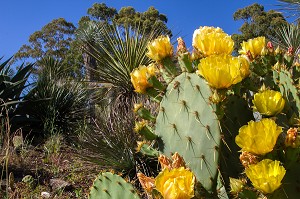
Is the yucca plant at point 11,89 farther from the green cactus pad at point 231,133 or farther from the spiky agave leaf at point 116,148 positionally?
the green cactus pad at point 231,133

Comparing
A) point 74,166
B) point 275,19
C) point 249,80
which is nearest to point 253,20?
point 275,19

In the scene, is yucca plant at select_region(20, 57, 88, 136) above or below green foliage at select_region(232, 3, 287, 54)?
below

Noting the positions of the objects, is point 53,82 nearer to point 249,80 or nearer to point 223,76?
point 249,80

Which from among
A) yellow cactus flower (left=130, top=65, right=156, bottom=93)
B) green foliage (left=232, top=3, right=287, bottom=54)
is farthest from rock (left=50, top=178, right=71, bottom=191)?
green foliage (left=232, top=3, right=287, bottom=54)

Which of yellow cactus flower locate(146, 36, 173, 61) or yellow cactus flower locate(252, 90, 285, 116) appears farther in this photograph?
Answer: yellow cactus flower locate(146, 36, 173, 61)

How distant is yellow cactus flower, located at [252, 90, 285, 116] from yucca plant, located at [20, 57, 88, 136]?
6.80m

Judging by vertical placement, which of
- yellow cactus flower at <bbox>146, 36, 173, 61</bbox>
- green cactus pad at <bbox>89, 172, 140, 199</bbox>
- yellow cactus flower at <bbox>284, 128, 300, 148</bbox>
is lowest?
green cactus pad at <bbox>89, 172, 140, 199</bbox>

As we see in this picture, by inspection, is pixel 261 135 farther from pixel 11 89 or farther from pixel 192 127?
pixel 11 89

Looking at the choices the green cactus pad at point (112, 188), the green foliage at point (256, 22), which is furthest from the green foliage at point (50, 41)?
the green cactus pad at point (112, 188)

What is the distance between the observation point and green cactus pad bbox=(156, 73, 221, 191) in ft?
5.62

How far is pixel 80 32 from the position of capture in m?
10.1

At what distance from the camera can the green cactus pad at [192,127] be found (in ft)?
5.62

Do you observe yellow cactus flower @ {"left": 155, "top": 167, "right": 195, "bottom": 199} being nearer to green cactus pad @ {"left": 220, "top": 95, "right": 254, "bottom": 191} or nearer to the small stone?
green cactus pad @ {"left": 220, "top": 95, "right": 254, "bottom": 191}

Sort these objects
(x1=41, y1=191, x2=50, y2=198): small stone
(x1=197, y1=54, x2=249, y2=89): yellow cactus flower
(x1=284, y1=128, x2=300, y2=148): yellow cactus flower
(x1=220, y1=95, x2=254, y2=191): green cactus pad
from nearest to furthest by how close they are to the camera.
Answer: (x1=284, y1=128, x2=300, y2=148): yellow cactus flower
(x1=197, y1=54, x2=249, y2=89): yellow cactus flower
(x1=220, y1=95, x2=254, y2=191): green cactus pad
(x1=41, y1=191, x2=50, y2=198): small stone
